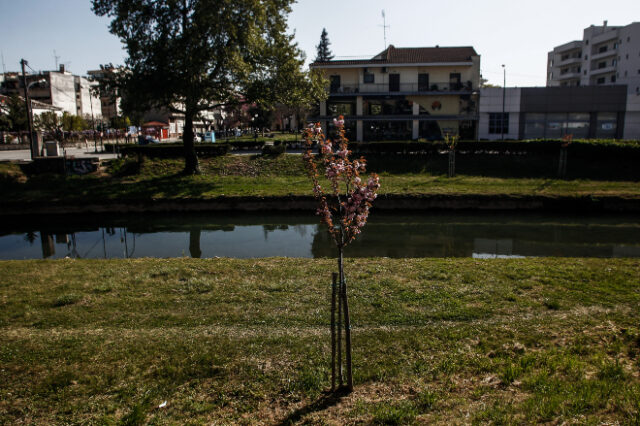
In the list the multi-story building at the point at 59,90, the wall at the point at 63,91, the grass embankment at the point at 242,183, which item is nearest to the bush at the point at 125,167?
the grass embankment at the point at 242,183

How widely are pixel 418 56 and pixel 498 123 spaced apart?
1029 cm

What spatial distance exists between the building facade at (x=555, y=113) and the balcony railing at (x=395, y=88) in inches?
114

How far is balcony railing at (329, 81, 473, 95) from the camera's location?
44.6 metres

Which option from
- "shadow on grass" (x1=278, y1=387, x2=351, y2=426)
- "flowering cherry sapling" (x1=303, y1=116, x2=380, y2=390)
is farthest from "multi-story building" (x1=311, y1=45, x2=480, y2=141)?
"shadow on grass" (x1=278, y1=387, x2=351, y2=426)

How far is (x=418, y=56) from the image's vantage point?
4572cm

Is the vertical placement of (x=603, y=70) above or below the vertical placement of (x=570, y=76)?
below

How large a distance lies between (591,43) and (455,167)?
66.9 meters

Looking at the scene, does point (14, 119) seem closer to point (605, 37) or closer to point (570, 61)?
point (605, 37)

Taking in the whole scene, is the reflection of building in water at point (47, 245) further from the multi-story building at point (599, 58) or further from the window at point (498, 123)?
the multi-story building at point (599, 58)

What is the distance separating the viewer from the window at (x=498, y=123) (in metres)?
45.0

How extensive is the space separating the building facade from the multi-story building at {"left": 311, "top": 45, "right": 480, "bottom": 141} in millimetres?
2095

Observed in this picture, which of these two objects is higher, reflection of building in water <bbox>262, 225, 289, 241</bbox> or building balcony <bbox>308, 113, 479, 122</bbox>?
building balcony <bbox>308, 113, 479, 122</bbox>

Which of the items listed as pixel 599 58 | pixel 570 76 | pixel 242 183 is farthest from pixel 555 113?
pixel 570 76

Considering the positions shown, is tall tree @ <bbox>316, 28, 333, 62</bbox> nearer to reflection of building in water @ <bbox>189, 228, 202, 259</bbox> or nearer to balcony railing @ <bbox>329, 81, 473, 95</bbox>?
balcony railing @ <bbox>329, 81, 473, 95</bbox>
